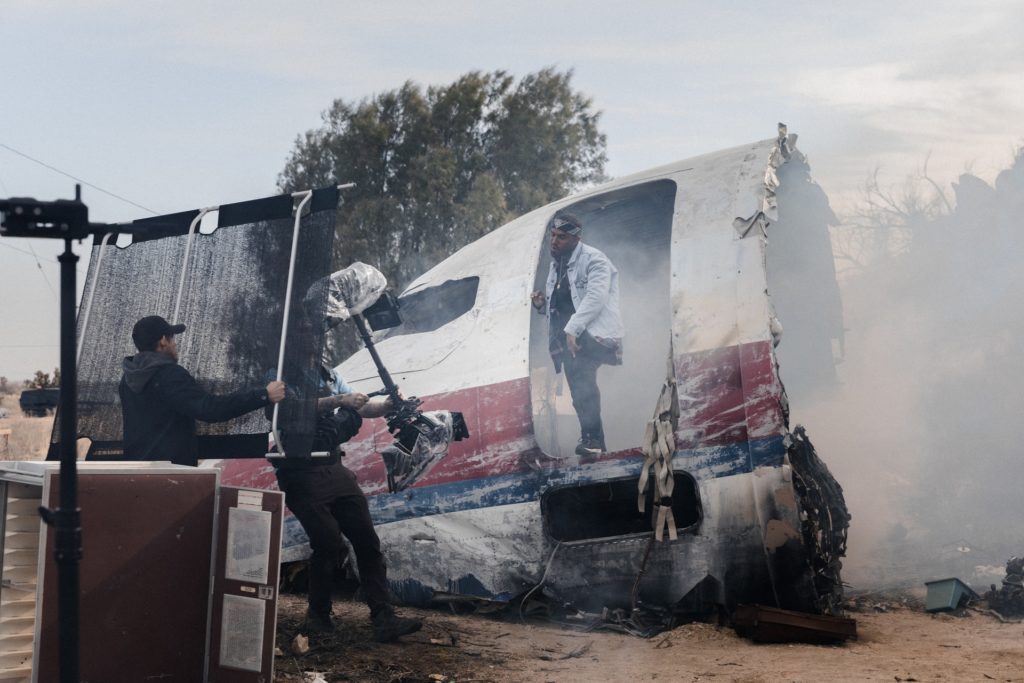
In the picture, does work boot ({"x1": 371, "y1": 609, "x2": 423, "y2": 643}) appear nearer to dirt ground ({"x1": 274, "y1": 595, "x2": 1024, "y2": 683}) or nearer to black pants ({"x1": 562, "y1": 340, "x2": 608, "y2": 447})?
dirt ground ({"x1": 274, "y1": 595, "x2": 1024, "y2": 683})

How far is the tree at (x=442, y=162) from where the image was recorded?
2812 cm

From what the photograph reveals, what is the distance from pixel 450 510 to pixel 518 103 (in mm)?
25642

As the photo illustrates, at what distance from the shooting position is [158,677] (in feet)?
17.6

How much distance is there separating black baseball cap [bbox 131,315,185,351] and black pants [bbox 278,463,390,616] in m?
1.26

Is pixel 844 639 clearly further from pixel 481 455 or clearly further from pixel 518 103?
pixel 518 103

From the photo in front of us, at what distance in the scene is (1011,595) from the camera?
7.90 meters

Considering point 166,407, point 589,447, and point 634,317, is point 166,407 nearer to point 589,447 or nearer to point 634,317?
point 589,447

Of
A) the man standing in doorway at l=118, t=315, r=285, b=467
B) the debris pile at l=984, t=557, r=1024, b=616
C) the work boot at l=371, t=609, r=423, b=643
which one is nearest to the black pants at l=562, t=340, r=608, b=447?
the work boot at l=371, t=609, r=423, b=643

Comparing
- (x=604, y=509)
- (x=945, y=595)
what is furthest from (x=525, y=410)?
(x=945, y=595)

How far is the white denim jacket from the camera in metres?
7.48

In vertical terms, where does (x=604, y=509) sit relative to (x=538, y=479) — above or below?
below

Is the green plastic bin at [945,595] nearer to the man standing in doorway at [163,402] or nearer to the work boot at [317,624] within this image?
the work boot at [317,624]

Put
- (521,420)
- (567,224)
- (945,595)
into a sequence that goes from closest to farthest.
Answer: (521,420)
(567,224)
(945,595)

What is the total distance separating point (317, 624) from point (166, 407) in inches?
74.6
